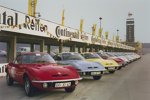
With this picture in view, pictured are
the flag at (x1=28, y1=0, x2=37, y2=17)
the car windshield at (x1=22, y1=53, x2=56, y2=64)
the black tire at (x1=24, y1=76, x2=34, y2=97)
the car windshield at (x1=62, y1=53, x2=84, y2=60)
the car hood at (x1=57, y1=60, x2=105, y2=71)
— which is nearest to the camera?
the black tire at (x1=24, y1=76, x2=34, y2=97)

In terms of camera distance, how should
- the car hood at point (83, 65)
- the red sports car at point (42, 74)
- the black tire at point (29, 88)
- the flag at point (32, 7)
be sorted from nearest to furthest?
the red sports car at point (42, 74)
the black tire at point (29, 88)
the car hood at point (83, 65)
the flag at point (32, 7)

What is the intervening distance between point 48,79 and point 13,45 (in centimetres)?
1279

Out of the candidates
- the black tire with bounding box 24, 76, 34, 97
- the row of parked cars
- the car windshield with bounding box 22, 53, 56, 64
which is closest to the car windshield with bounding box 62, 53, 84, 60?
the row of parked cars

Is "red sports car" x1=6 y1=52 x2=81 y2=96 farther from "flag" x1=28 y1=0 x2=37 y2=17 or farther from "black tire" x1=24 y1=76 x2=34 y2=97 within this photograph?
"flag" x1=28 y1=0 x2=37 y2=17

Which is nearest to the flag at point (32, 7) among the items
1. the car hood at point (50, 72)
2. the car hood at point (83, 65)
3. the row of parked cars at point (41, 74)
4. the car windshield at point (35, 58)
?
the car hood at point (83, 65)

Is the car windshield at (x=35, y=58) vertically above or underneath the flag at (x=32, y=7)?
underneath

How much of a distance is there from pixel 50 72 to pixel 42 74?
0.26 meters

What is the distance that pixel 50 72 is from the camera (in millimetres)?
9305

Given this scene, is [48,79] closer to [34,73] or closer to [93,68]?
[34,73]

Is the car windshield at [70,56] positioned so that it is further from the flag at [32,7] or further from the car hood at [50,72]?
the flag at [32,7]

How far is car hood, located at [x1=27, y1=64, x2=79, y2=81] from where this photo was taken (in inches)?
360

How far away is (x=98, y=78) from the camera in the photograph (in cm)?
1491

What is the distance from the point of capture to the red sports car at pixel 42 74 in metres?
9.10

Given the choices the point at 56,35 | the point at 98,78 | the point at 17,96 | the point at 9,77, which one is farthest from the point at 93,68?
the point at 56,35
